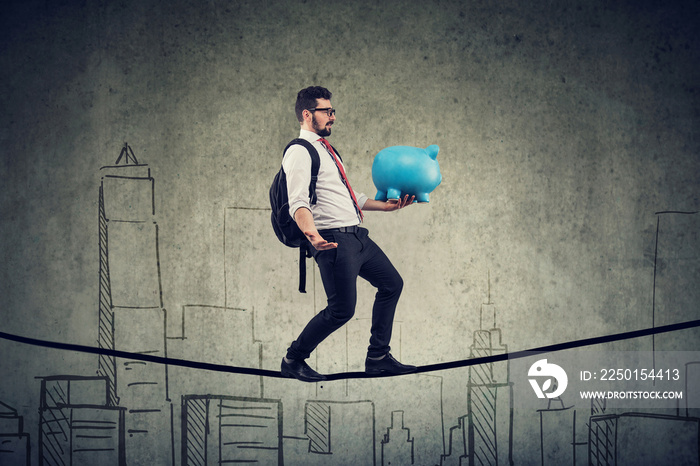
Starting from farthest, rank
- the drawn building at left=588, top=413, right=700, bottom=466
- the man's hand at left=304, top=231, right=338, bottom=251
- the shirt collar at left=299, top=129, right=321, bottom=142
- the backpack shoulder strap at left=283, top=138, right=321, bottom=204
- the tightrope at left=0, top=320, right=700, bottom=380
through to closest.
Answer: the drawn building at left=588, top=413, right=700, bottom=466 → the tightrope at left=0, top=320, right=700, bottom=380 → the shirt collar at left=299, top=129, right=321, bottom=142 → the backpack shoulder strap at left=283, top=138, right=321, bottom=204 → the man's hand at left=304, top=231, right=338, bottom=251

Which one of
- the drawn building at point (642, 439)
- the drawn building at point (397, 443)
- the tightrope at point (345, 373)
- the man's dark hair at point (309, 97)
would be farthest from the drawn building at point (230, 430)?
the drawn building at point (642, 439)

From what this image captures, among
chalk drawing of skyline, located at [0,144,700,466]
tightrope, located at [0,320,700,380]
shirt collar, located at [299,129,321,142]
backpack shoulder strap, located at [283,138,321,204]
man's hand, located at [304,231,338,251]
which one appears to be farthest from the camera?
chalk drawing of skyline, located at [0,144,700,466]

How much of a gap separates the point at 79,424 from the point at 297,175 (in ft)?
8.08

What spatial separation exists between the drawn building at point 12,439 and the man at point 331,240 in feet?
7.00

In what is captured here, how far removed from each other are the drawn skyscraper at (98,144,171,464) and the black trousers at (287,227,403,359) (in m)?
1.24

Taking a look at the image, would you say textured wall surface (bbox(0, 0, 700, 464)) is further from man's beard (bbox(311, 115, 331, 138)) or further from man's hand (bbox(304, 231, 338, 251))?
man's hand (bbox(304, 231, 338, 251))

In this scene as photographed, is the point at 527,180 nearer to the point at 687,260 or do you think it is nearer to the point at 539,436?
the point at 687,260

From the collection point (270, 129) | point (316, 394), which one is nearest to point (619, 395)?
point (316, 394)

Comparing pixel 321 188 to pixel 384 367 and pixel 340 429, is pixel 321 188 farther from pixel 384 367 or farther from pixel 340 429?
pixel 340 429

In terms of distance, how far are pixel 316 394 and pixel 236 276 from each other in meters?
0.96

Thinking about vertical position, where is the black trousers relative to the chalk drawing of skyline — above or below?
above

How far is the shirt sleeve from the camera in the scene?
2.46 metres

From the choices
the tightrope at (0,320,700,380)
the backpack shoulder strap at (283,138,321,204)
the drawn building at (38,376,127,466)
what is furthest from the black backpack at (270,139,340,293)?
the drawn building at (38,376,127,466)

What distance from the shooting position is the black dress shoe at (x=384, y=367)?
9.16 feet
